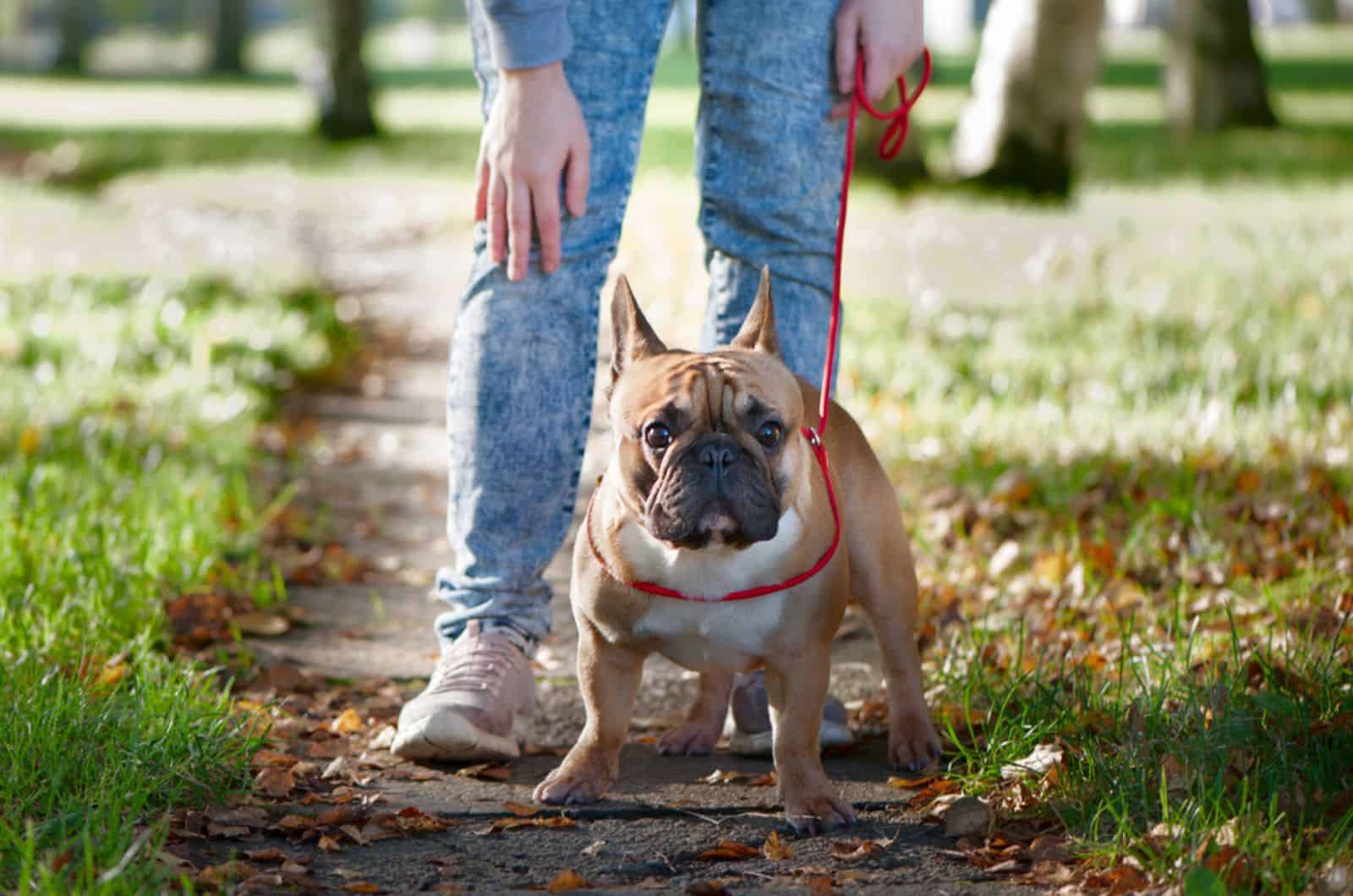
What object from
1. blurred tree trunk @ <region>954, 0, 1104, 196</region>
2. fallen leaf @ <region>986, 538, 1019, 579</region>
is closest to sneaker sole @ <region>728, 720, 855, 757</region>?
fallen leaf @ <region>986, 538, 1019, 579</region>

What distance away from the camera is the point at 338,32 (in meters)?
20.1

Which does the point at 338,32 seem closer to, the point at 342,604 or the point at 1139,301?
the point at 1139,301

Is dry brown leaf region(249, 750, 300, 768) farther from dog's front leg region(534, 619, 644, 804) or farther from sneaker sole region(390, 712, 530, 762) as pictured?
dog's front leg region(534, 619, 644, 804)

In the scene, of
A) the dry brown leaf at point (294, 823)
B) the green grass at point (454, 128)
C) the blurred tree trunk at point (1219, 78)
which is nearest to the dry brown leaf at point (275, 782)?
the dry brown leaf at point (294, 823)

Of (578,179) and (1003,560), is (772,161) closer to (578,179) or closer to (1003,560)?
(578,179)

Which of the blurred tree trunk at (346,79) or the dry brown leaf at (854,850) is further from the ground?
the blurred tree trunk at (346,79)

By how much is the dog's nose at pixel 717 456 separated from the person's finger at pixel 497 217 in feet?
3.13

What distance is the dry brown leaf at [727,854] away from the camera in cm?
288

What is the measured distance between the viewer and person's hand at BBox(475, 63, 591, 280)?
3.44 metres

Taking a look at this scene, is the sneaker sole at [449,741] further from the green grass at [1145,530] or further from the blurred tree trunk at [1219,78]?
the blurred tree trunk at [1219,78]

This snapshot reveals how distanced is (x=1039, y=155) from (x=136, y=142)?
12361mm

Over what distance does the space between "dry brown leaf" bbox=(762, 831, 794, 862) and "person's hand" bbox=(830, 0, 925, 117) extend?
1.71m

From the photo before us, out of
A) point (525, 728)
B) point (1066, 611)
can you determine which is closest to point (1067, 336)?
point (1066, 611)

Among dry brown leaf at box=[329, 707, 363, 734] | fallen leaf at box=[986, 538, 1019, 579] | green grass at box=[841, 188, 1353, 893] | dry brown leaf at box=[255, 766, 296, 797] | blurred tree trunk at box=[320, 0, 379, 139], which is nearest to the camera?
green grass at box=[841, 188, 1353, 893]
